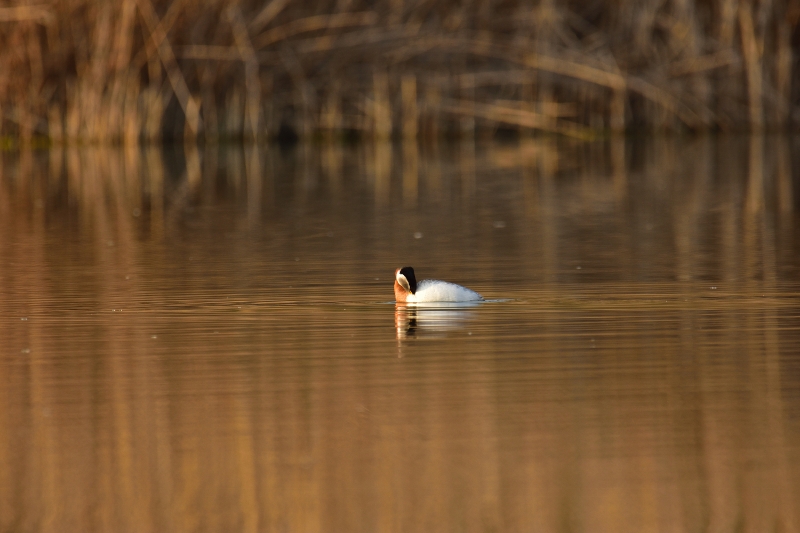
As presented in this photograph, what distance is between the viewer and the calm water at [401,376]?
4.61 m

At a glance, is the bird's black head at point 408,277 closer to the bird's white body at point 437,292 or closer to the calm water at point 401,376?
the bird's white body at point 437,292

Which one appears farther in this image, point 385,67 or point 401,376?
point 385,67

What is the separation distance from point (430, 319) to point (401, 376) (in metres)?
1.80

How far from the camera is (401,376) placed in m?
6.46

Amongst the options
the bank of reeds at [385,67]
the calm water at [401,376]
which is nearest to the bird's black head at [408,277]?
the calm water at [401,376]

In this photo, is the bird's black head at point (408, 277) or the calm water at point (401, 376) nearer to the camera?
the calm water at point (401, 376)

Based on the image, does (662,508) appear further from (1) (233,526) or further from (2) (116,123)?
(2) (116,123)

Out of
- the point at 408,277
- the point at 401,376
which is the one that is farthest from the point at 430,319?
the point at 401,376

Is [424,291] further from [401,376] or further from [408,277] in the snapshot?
[401,376]

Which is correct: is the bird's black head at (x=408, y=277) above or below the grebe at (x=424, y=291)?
above

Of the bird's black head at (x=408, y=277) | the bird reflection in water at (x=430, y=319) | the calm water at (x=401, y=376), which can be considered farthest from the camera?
the bird's black head at (x=408, y=277)

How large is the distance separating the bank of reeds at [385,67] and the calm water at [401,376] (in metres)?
11.2

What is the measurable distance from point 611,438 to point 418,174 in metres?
16.2

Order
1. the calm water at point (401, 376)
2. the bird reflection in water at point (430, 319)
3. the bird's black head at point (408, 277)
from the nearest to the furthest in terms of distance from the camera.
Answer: the calm water at point (401, 376) → the bird reflection in water at point (430, 319) → the bird's black head at point (408, 277)
